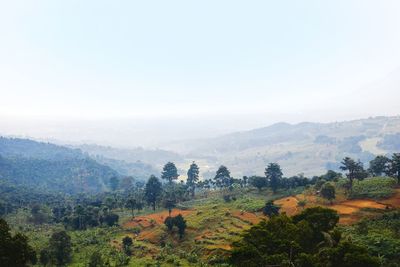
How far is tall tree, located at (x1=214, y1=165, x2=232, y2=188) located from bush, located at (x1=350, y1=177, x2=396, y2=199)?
149 feet

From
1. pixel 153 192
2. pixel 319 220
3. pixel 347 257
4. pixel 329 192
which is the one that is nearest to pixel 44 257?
pixel 319 220

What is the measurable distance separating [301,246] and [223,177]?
275 ft

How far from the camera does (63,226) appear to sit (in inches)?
3691

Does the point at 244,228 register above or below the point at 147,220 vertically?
above

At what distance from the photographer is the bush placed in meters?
73.7

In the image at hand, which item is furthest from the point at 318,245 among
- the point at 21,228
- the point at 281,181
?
the point at 21,228

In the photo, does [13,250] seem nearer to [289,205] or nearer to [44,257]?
[44,257]

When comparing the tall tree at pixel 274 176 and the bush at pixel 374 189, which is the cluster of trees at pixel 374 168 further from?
the tall tree at pixel 274 176

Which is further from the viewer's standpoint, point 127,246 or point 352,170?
point 352,170

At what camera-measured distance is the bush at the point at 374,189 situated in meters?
73.7

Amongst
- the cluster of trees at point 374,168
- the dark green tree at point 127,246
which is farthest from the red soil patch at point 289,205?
the dark green tree at point 127,246

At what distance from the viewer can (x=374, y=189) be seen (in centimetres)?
7688

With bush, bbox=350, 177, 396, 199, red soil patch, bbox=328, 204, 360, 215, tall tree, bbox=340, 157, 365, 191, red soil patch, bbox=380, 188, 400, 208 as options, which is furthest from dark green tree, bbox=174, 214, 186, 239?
tall tree, bbox=340, 157, 365, 191

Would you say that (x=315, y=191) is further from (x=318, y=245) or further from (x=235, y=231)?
(x=318, y=245)
